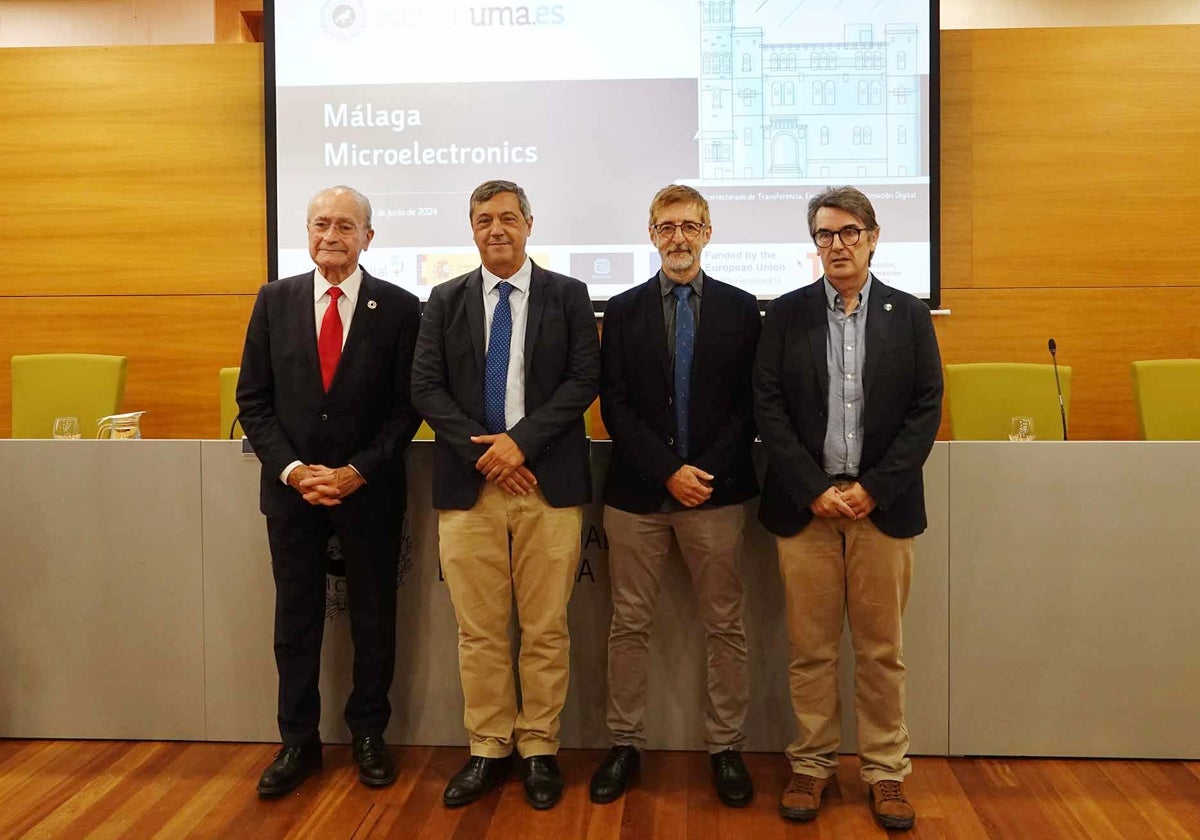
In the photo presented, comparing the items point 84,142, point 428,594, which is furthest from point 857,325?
point 84,142

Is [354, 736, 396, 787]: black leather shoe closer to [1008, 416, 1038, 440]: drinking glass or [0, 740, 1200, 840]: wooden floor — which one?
[0, 740, 1200, 840]: wooden floor

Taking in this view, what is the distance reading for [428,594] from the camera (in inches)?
112

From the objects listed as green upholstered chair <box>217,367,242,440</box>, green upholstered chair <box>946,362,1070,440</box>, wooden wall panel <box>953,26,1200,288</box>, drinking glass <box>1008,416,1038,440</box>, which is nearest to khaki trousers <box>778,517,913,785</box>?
drinking glass <box>1008,416,1038,440</box>

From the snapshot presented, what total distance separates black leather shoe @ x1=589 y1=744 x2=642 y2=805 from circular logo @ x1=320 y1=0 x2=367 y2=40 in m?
3.87

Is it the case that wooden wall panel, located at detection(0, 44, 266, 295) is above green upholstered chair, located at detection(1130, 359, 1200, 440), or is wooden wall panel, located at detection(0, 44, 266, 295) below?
above

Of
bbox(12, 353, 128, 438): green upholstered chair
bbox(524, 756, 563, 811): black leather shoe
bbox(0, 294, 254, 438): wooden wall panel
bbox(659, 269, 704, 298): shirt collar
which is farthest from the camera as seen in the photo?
bbox(0, 294, 254, 438): wooden wall panel

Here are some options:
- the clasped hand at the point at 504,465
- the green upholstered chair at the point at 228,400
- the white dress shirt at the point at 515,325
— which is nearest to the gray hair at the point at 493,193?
the white dress shirt at the point at 515,325

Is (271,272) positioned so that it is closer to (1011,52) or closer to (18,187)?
(18,187)

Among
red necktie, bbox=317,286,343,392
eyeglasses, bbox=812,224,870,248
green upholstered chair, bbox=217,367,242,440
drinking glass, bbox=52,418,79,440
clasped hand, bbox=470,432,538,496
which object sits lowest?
clasped hand, bbox=470,432,538,496

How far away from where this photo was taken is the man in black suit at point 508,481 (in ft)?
8.08

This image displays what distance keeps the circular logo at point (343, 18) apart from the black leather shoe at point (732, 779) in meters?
4.00

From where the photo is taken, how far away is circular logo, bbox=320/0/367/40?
4754 mm

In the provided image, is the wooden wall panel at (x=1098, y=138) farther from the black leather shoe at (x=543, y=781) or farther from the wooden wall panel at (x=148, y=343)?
the wooden wall panel at (x=148, y=343)

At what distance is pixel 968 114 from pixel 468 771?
13.3 feet
